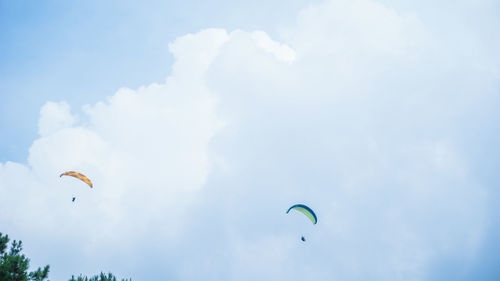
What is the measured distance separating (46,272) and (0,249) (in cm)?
499

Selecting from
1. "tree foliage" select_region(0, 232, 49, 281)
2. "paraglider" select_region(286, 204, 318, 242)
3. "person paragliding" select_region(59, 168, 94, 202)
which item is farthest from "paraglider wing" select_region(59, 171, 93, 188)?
"paraglider" select_region(286, 204, 318, 242)

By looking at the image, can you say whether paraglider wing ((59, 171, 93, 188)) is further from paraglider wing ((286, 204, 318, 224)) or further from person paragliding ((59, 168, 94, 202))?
paraglider wing ((286, 204, 318, 224))

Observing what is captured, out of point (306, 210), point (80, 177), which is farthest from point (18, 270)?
point (306, 210)

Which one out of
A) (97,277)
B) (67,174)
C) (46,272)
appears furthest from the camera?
(67,174)

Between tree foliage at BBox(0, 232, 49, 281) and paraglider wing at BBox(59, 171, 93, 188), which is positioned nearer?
tree foliage at BBox(0, 232, 49, 281)

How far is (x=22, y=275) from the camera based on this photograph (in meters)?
21.3

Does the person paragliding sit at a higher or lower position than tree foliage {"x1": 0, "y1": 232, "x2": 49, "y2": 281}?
higher

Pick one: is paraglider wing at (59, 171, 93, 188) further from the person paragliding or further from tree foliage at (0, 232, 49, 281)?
tree foliage at (0, 232, 49, 281)

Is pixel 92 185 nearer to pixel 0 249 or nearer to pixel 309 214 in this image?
pixel 0 249

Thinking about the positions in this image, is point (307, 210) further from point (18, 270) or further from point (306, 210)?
point (18, 270)

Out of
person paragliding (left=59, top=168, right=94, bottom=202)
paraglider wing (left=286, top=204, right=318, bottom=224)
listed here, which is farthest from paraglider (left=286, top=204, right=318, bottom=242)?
person paragliding (left=59, top=168, right=94, bottom=202)

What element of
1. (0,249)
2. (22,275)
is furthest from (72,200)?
(22,275)

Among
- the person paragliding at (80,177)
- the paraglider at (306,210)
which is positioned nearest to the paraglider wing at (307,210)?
the paraglider at (306,210)

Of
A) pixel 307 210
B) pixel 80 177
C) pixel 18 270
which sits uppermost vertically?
pixel 80 177
